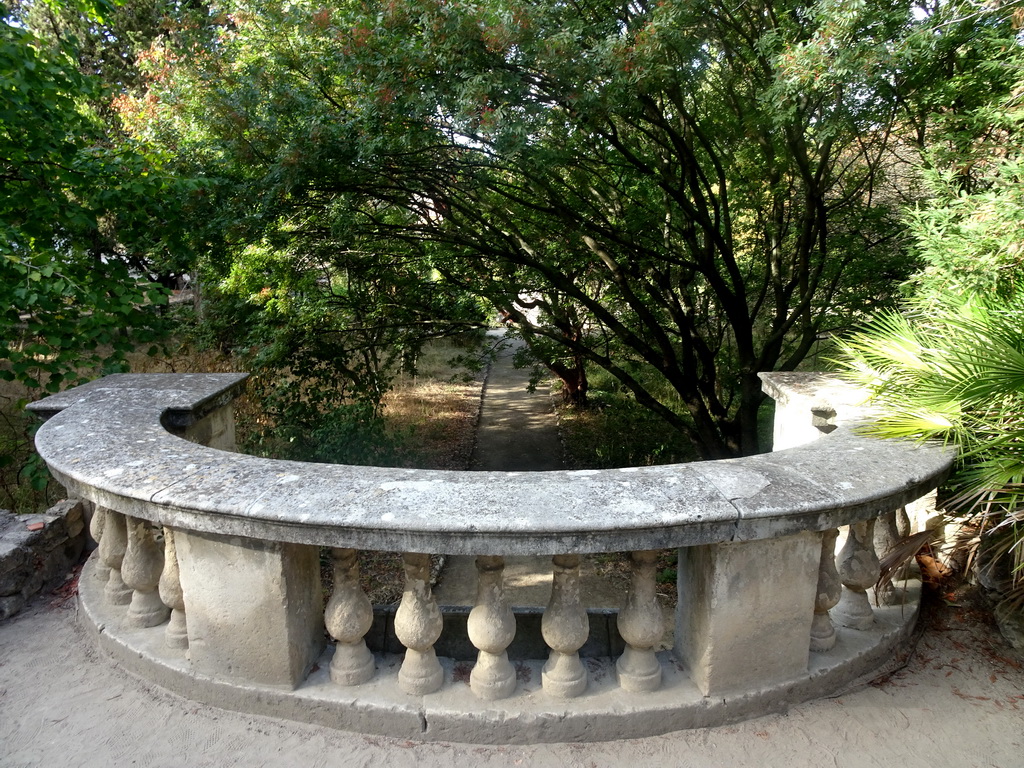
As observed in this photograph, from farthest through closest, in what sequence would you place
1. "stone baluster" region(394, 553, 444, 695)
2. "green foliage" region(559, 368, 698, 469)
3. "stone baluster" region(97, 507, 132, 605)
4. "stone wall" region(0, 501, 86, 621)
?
"green foliage" region(559, 368, 698, 469), "stone wall" region(0, 501, 86, 621), "stone baluster" region(97, 507, 132, 605), "stone baluster" region(394, 553, 444, 695)

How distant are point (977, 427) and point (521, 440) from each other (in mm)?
8114

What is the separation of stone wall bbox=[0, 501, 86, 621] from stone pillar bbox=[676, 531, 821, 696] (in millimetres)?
2823

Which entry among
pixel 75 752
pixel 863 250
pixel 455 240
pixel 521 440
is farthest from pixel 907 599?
pixel 521 440

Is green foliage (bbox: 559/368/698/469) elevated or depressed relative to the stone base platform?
depressed

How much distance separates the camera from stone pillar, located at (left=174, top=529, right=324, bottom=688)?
Answer: 7.14 feet

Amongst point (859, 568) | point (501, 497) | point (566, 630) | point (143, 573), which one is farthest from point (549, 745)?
point (143, 573)

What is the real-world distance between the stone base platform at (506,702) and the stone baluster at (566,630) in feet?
0.15

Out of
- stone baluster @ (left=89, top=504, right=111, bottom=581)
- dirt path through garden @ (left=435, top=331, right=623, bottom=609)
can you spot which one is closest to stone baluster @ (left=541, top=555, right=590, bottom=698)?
dirt path through garden @ (left=435, top=331, right=623, bottom=609)

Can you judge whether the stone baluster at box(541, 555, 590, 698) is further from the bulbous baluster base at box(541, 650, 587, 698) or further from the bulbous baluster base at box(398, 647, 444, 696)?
the bulbous baluster base at box(398, 647, 444, 696)

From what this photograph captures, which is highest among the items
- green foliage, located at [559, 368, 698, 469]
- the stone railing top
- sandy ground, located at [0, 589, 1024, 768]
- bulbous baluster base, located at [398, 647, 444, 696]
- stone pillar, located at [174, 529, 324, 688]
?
the stone railing top

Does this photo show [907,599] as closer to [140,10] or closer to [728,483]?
[728,483]

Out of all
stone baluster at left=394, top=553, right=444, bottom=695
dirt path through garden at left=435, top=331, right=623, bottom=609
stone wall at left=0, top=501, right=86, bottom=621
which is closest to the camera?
stone baluster at left=394, top=553, right=444, bottom=695

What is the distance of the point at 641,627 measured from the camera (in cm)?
225

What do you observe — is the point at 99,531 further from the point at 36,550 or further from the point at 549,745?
the point at 549,745
